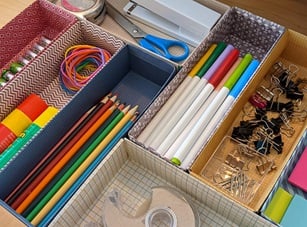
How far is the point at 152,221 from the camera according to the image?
0.70 m

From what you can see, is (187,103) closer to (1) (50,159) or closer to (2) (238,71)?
(2) (238,71)

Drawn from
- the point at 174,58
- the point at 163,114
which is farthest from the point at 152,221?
the point at 174,58

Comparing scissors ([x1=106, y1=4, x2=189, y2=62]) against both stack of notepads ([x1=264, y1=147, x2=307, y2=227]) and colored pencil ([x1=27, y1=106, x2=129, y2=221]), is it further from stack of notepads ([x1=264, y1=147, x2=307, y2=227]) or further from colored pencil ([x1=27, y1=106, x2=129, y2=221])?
stack of notepads ([x1=264, y1=147, x2=307, y2=227])

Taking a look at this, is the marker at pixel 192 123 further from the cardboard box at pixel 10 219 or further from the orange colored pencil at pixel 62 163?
the cardboard box at pixel 10 219

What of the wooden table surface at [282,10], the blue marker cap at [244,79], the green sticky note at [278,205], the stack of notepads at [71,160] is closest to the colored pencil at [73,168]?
the stack of notepads at [71,160]

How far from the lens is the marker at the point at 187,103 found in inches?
30.8

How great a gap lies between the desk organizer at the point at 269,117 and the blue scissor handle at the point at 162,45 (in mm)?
160

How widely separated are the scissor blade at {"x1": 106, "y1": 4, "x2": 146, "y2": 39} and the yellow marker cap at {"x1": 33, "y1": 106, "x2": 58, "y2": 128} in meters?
0.24

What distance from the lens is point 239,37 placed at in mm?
941

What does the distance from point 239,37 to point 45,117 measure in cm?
44

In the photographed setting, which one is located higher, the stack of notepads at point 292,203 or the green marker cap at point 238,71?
the green marker cap at point 238,71

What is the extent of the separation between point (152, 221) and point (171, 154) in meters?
0.12

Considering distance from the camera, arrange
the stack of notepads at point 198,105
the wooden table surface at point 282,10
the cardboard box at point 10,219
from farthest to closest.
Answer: the wooden table surface at point 282,10, the stack of notepads at point 198,105, the cardboard box at point 10,219

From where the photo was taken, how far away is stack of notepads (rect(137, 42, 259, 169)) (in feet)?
2.52
